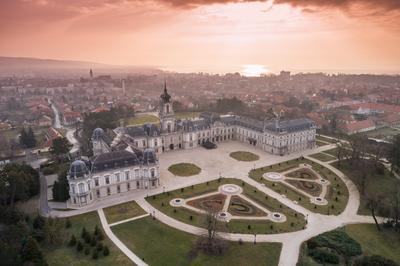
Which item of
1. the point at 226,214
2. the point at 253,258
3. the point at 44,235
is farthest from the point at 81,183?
the point at 253,258

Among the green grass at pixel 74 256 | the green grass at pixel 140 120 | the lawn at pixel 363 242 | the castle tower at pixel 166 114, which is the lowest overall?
the green grass at pixel 74 256

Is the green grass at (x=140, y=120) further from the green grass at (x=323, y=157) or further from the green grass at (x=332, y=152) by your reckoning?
the green grass at (x=332, y=152)

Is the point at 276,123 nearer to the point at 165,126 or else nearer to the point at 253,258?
the point at 165,126

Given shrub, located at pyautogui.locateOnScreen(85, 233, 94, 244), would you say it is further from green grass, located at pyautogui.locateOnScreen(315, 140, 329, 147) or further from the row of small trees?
Answer: green grass, located at pyautogui.locateOnScreen(315, 140, 329, 147)

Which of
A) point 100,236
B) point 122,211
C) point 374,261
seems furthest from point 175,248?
point 374,261

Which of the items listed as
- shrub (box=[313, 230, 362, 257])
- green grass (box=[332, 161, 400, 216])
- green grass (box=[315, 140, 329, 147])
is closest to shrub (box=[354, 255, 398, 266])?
shrub (box=[313, 230, 362, 257])

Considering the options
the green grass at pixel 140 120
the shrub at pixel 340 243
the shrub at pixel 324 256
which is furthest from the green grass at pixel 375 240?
the green grass at pixel 140 120
